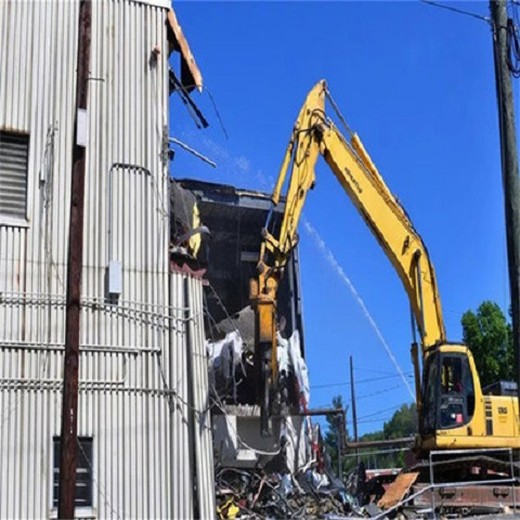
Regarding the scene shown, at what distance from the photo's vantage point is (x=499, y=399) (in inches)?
838

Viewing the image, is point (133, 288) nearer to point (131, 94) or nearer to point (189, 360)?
point (189, 360)

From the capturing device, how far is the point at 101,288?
14.7 m

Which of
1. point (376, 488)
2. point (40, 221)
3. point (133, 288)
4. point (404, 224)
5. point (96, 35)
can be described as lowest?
point (376, 488)

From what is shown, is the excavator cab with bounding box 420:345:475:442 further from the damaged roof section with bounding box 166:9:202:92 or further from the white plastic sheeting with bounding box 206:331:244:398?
the damaged roof section with bounding box 166:9:202:92

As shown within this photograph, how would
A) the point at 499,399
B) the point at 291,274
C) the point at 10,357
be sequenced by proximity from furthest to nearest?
the point at 291,274, the point at 499,399, the point at 10,357

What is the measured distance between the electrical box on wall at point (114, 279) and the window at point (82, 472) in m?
2.20

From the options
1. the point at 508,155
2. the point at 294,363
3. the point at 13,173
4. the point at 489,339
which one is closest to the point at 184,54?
the point at 13,173

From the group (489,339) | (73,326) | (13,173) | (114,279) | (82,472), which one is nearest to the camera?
(73,326)

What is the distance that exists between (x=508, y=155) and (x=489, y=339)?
32588 millimetres

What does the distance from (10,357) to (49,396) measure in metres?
0.79

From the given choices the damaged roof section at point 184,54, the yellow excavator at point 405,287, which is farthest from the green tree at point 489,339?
the damaged roof section at point 184,54

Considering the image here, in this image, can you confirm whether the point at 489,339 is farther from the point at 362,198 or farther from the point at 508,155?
the point at 508,155

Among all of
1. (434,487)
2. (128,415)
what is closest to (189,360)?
(128,415)

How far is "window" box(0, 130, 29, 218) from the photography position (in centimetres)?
1472
